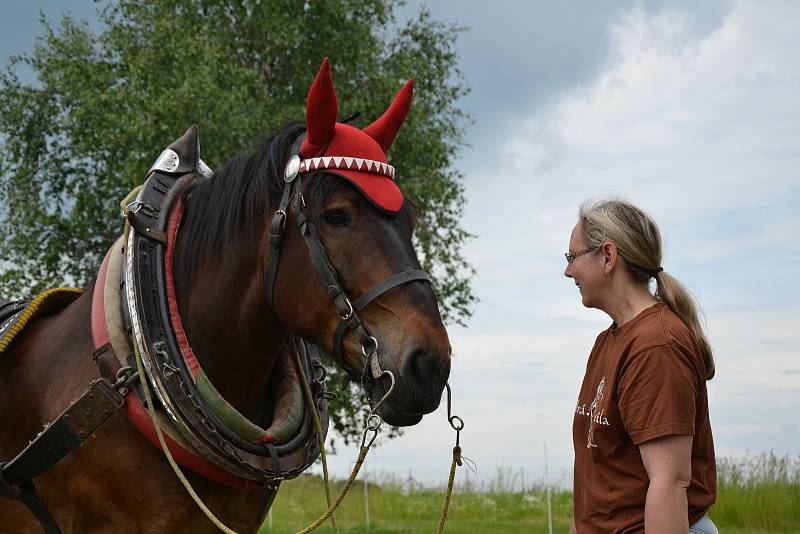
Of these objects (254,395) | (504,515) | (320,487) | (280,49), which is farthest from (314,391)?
(280,49)

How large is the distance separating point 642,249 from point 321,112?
3.84 ft

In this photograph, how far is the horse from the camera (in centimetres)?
266

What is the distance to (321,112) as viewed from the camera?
2.96 metres

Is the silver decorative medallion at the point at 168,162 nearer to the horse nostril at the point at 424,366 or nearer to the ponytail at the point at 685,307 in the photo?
the horse nostril at the point at 424,366

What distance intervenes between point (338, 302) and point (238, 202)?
0.63 m

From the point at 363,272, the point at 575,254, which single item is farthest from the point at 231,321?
the point at 575,254

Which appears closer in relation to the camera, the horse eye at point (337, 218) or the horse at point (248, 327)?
the horse at point (248, 327)

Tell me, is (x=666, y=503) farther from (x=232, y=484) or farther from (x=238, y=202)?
(x=238, y=202)

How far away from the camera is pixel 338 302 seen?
9.00 feet

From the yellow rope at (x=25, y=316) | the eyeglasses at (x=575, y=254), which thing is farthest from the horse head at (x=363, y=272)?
the yellow rope at (x=25, y=316)

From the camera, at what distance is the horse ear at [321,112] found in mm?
2902

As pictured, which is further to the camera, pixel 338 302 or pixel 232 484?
pixel 232 484

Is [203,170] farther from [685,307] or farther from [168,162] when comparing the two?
[685,307]

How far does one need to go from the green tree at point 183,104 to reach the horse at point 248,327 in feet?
41.3
